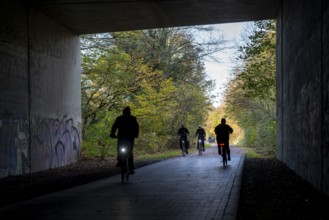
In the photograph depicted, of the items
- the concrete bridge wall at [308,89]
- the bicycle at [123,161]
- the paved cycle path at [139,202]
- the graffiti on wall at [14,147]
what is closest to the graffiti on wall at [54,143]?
the graffiti on wall at [14,147]

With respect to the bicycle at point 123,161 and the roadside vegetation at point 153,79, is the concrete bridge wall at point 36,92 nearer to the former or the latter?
the roadside vegetation at point 153,79

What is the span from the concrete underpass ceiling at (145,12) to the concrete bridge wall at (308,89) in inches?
133

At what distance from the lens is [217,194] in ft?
30.9

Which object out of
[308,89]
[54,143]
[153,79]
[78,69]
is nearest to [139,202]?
[308,89]

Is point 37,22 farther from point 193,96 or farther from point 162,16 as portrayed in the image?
point 193,96

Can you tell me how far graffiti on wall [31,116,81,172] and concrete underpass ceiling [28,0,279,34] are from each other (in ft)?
14.3

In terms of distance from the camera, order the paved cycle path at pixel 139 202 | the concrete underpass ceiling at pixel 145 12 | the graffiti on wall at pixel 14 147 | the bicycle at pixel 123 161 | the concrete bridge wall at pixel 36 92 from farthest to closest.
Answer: the concrete underpass ceiling at pixel 145 12 < the concrete bridge wall at pixel 36 92 < the graffiti on wall at pixel 14 147 < the bicycle at pixel 123 161 < the paved cycle path at pixel 139 202

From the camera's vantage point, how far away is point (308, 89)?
10266 millimetres

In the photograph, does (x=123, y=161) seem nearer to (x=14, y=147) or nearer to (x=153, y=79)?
(x=14, y=147)

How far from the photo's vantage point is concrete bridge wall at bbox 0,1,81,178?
14812 millimetres

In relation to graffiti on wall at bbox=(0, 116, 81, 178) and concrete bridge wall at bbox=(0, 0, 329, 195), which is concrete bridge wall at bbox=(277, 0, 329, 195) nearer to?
concrete bridge wall at bbox=(0, 0, 329, 195)

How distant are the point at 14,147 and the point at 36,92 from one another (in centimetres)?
262

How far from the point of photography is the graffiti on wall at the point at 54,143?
17.0 metres

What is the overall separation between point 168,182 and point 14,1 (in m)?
8.55
